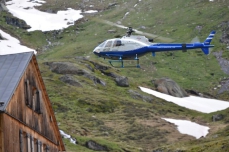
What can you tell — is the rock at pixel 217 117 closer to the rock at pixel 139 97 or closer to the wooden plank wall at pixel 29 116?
the rock at pixel 139 97

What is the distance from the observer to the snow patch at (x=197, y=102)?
10079 centimetres

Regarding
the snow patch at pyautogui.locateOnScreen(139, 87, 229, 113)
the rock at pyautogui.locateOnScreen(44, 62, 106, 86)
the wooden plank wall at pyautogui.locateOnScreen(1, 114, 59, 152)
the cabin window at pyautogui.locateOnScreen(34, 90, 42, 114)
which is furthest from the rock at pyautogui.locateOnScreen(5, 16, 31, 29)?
the wooden plank wall at pyautogui.locateOnScreen(1, 114, 59, 152)

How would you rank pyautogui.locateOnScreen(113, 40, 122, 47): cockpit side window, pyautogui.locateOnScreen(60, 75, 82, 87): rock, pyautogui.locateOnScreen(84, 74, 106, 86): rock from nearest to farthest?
1. pyautogui.locateOnScreen(113, 40, 122, 47): cockpit side window
2. pyautogui.locateOnScreen(60, 75, 82, 87): rock
3. pyautogui.locateOnScreen(84, 74, 106, 86): rock

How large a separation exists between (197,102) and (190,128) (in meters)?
25.9

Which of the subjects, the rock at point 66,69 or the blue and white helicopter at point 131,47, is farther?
the rock at point 66,69

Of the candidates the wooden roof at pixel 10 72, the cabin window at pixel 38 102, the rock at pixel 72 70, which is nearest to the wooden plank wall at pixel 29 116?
the cabin window at pixel 38 102

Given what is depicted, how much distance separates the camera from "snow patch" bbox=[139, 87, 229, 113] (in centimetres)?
10079

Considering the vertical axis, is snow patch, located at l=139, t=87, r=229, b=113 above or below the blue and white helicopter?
below

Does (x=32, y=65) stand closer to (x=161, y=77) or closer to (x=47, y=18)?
(x=161, y=77)

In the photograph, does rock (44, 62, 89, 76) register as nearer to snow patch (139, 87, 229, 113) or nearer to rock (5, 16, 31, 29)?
snow patch (139, 87, 229, 113)

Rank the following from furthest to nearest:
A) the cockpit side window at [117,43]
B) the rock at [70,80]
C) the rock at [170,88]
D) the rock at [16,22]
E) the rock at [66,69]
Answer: the rock at [16,22]
the rock at [170,88]
the rock at [66,69]
the rock at [70,80]
the cockpit side window at [117,43]

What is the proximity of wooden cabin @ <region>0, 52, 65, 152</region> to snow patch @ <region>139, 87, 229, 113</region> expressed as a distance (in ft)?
220

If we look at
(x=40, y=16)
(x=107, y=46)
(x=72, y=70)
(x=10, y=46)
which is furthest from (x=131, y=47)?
(x=40, y=16)

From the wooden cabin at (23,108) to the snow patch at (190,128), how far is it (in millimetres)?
44144
